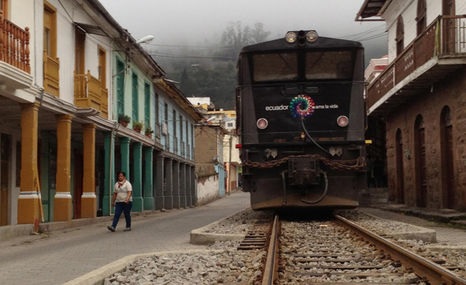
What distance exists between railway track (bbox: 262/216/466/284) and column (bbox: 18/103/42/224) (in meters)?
6.43

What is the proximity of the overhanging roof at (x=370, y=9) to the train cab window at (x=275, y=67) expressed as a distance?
1243 cm

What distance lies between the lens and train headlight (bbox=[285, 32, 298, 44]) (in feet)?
42.3

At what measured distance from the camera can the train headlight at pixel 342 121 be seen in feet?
41.7

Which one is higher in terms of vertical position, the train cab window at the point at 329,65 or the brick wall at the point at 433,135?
the train cab window at the point at 329,65

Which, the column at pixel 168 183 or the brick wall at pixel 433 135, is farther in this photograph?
the column at pixel 168 183

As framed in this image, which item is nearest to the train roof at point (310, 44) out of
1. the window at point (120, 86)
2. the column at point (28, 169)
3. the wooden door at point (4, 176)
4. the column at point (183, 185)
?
the column at point (28, 169)

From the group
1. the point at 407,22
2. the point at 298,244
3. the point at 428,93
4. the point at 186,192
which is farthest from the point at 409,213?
the point at 186,192

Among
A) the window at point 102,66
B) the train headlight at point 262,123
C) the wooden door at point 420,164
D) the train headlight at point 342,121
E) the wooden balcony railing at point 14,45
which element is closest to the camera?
the wooden balcony railing at point 14,45

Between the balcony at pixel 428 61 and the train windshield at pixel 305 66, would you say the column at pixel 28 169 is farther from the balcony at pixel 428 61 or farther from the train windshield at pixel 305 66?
the balcony at pixel 428 61

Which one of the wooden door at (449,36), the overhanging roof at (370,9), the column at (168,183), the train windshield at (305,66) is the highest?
the overhanging roof at (370,9)

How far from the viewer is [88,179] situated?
17.9m

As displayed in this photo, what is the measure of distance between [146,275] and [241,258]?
4.90 ft

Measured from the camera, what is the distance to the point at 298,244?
8906 mm

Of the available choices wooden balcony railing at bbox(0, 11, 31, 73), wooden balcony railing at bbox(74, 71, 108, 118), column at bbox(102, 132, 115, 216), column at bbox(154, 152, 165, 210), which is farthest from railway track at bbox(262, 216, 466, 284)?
column at bbox(154, 152, 165, 210)
